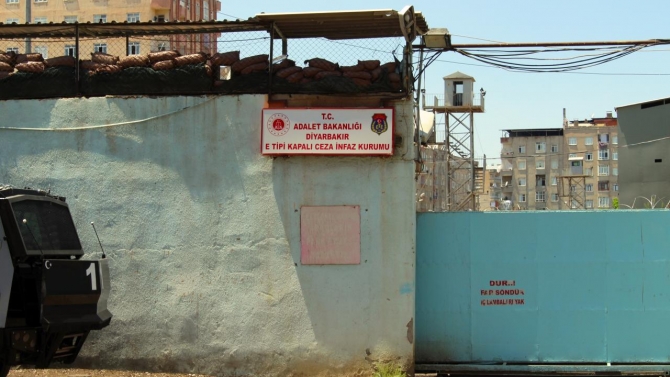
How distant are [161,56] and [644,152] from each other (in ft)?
35.1

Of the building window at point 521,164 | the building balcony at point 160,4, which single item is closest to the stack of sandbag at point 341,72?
the building balcony at point 160,4

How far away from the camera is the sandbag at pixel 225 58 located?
11.2 m

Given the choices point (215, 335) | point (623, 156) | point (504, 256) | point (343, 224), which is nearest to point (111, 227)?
point (215, 335)

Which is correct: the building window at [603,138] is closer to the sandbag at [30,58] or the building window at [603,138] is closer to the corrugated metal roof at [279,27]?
the corrugated metal roof at [279,27]

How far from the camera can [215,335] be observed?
1092 cm

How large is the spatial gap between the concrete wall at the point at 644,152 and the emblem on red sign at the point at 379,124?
8.34m

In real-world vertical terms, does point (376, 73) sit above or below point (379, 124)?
above

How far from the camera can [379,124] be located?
1071cm

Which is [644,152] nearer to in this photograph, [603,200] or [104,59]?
[104,59]

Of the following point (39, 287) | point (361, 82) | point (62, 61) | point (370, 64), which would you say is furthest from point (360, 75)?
point (39, 287)

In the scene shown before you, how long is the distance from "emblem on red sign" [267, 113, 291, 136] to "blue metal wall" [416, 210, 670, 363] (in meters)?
2.10

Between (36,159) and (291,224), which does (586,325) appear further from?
(36,159)

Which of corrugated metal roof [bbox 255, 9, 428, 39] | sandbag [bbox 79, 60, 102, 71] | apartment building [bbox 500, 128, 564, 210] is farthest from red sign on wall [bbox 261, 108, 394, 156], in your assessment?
apartment building [bbox 500, 128, 564, 210]

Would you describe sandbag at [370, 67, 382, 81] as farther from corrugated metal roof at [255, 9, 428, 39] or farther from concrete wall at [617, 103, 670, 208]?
concrete wall at [617, 103, 670, 208]
